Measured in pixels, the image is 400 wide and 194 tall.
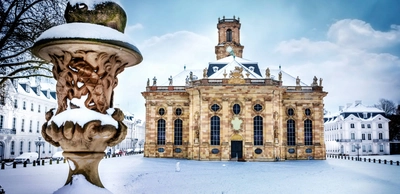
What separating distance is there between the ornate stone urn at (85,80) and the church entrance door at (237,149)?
33636 millimetres

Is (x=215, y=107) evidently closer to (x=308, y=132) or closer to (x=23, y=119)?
(x=308, y=132)

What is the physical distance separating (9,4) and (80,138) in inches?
425

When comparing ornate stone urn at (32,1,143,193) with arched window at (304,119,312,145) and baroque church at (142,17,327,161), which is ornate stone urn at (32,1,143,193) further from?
arched window at (304,119,312,145)

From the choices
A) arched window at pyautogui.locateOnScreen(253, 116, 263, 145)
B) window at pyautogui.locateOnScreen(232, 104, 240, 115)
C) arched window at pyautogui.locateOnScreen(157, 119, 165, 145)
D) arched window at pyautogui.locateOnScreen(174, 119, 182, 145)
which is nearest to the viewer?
arched window at pyautogui.locateOnScreen(253, 116, 263, 145)

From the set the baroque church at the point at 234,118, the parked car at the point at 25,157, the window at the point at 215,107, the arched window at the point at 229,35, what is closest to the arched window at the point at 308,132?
the baroque church at the point at 234,118

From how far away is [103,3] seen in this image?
21.6 ft

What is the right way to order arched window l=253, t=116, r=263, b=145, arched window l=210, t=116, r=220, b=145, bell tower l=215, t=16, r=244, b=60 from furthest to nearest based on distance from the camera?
bell tower l=215, t=16, r=244, b=60 < arched window l=210, t=116, r=220, b=145 < arched window l=253, t=116, r=263, b=145

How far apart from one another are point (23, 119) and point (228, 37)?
102ft

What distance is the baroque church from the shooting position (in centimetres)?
3947

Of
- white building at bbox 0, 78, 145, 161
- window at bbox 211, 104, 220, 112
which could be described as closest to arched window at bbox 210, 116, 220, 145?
window at bbox 211, 104, 220, 112

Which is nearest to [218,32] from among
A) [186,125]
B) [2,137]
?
[186,125]

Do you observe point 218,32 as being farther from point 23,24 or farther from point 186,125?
point 23,24

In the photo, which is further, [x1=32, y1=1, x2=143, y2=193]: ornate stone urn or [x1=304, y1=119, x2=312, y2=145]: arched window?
[x1=304, y1=119, x2=312, y2=145]: arched window

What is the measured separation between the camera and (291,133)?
1704 inches
